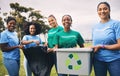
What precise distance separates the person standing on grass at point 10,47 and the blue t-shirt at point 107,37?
4.83 ft

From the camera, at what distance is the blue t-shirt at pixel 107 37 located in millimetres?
3650

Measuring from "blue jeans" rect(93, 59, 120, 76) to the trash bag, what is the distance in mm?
1122

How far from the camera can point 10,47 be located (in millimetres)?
4391

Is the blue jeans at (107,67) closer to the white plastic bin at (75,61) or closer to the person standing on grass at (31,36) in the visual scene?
the white plastic bin at (75,61)

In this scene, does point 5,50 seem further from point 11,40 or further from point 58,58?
point 58,58

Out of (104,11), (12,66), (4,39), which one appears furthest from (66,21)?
(12,66)

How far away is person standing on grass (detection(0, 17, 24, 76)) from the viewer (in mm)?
4387

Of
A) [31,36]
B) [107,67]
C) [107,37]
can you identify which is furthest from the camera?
[31,36]

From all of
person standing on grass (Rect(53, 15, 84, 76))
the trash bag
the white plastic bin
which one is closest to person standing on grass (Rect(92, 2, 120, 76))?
the white plastic bin

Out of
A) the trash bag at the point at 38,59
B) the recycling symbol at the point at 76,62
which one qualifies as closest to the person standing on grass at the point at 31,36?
the trash bag at the point at 38,59

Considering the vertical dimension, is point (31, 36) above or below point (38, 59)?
above

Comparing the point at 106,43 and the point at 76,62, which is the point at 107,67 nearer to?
the point at 106,43

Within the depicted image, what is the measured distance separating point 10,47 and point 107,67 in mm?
1751

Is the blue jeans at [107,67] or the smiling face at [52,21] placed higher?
the smiling face at [52,21]
